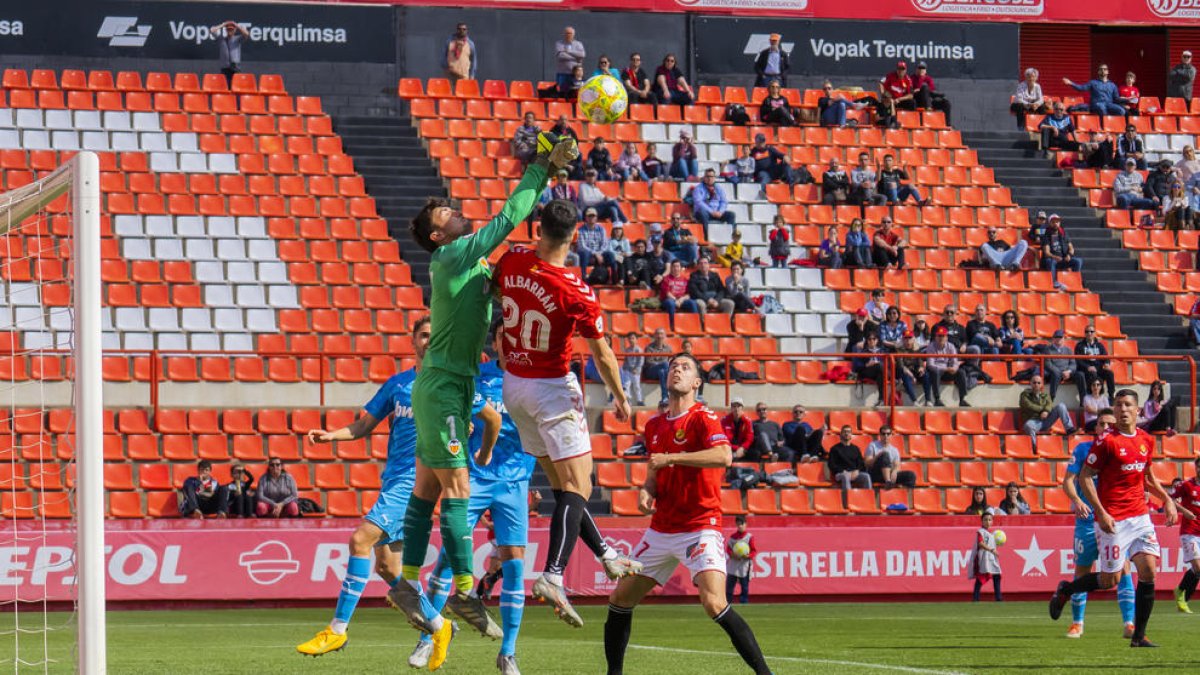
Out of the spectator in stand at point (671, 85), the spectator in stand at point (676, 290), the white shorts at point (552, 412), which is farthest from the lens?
the spectator in stand at point (671, 85)

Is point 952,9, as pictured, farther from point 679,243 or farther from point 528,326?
point 528,326

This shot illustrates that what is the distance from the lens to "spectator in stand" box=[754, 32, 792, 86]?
32688 millimetres

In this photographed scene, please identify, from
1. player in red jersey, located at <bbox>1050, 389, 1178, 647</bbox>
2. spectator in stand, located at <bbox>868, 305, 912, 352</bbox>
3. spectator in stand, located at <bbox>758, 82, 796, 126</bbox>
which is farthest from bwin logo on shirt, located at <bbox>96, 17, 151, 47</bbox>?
player in red jersey, located at <bbox>1050, 389, 1178, 647</bbox>

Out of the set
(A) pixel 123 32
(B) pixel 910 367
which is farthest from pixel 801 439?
(A) pixel 123 32

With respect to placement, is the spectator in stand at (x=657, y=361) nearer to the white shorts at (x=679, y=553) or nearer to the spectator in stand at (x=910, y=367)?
the spectator in stand at (x=910, y=367)

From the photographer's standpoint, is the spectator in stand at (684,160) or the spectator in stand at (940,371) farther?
the spectator in stand at (684,160)

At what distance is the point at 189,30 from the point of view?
1224 inches

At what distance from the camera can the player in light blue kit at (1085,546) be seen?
15.5 m

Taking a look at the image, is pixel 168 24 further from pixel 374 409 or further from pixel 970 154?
pixel 374 409

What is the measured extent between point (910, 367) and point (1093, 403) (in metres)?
2.73

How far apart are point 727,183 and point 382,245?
252 inches

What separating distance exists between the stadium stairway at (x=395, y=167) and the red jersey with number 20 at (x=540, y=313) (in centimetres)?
1770

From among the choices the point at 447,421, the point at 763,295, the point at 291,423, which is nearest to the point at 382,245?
the point at 291,423

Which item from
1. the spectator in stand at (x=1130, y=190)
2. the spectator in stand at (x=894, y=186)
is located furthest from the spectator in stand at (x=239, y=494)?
the spectator in stand at (x=1130, y=190)
